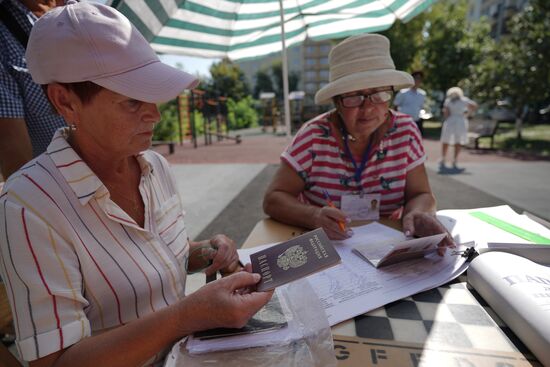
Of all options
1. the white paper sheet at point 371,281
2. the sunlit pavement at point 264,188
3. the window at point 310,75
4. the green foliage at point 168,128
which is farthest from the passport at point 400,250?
the window at point 310,75

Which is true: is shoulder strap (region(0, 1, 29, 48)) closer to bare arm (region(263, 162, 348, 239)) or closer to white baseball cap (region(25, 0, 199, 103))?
white baseball cap (region(25, 0, 199, 103))

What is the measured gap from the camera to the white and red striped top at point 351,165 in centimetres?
187

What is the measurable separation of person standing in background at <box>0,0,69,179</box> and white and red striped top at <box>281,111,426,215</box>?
1.18 m

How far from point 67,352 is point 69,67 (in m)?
0.68

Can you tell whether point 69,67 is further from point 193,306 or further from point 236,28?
point 236,28

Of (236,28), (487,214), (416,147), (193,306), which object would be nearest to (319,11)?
(236,28)

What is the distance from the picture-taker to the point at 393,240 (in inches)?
56.1

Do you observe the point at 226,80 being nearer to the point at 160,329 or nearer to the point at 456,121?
the point at 456,121

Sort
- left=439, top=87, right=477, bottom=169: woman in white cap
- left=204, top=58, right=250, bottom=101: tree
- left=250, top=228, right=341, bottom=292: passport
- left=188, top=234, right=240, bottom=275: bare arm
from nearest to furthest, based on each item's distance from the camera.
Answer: left=250, top=228, right=341, bottom=292: passport → left=188, top=234, right=240, bottom=275: bare arm → left=439, top=87, right=477, bottom=169: woman in white cap → left=204, top=58, right=250, bottom=101: tree

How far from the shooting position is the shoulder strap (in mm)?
1472

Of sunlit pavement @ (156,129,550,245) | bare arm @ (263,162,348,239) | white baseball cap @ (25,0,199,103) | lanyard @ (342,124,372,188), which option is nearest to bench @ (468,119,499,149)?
sunlit pavement @ (156,129,550,245)

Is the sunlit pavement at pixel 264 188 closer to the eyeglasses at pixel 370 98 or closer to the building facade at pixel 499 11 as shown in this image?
the eyeglasses at pixel 370 98

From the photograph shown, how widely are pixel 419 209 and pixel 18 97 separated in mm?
1863

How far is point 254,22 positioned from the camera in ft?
10.2
